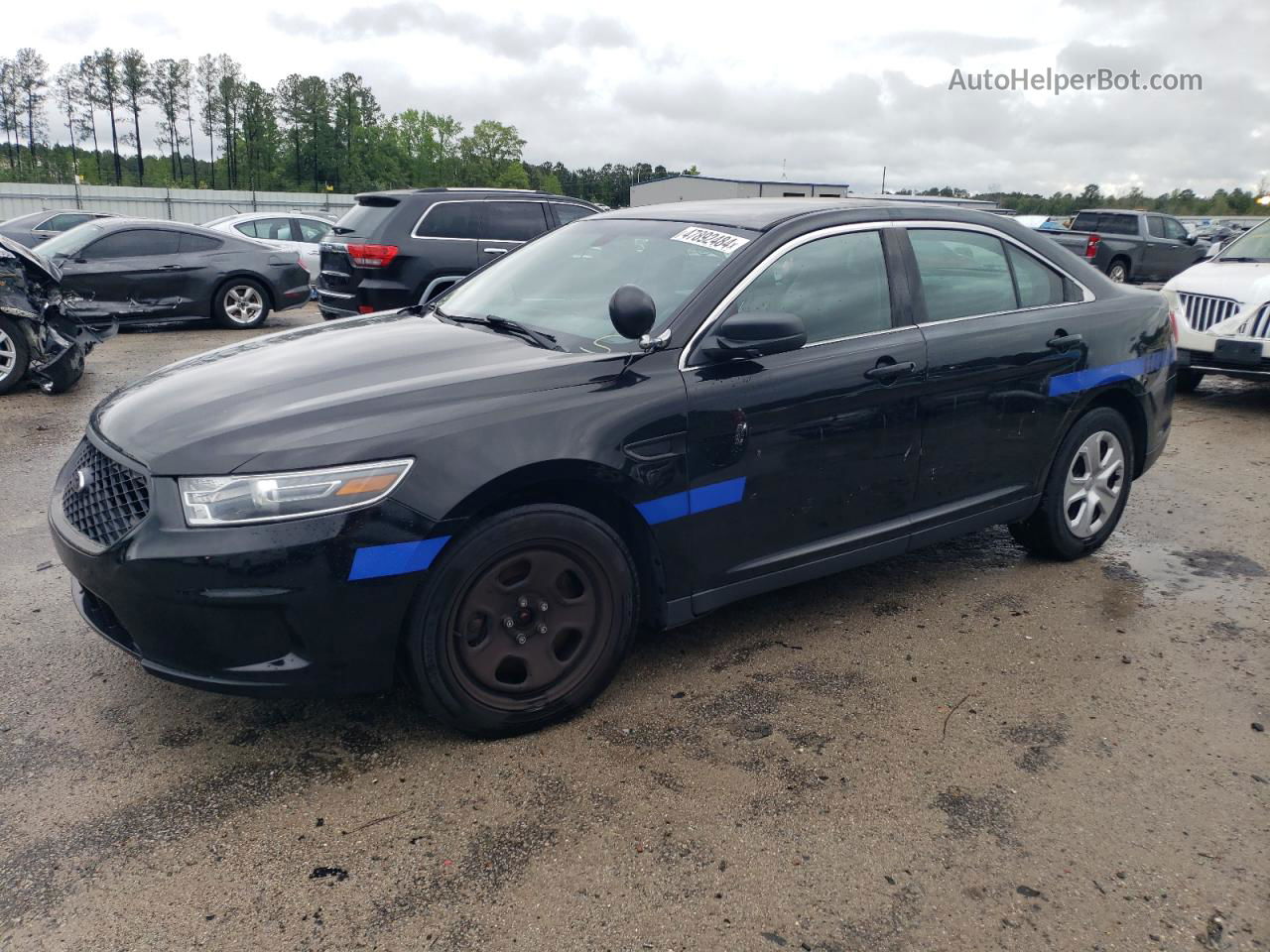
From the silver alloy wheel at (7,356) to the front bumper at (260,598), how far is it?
6.90 meters

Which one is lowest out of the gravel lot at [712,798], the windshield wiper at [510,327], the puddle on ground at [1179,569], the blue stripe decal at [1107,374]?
the gravel lot at [712,798]

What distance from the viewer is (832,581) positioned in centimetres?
A: 461

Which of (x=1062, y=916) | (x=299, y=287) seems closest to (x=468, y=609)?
(x=1062, y=916)

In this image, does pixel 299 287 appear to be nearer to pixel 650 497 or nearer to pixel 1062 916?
pixel 650 497

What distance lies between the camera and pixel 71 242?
11.8 m

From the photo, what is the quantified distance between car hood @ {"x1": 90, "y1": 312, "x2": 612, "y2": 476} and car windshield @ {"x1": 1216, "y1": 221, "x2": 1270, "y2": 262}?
8.55 meters

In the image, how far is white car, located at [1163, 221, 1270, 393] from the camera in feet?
27.6

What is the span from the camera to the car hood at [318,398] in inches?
110

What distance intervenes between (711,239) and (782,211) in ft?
1.15

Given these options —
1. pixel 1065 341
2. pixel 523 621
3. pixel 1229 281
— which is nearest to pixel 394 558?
pixel 523 621

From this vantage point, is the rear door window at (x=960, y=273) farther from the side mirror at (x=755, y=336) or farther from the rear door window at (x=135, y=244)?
the rear door window at (x=135, y=244)

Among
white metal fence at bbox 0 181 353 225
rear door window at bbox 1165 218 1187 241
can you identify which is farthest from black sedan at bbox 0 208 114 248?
rear door window at bbox 1165 218 1187 241

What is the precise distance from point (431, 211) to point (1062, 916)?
912cm

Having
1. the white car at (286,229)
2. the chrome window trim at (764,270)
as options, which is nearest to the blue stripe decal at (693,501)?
the chrome window trim at (764,270)
